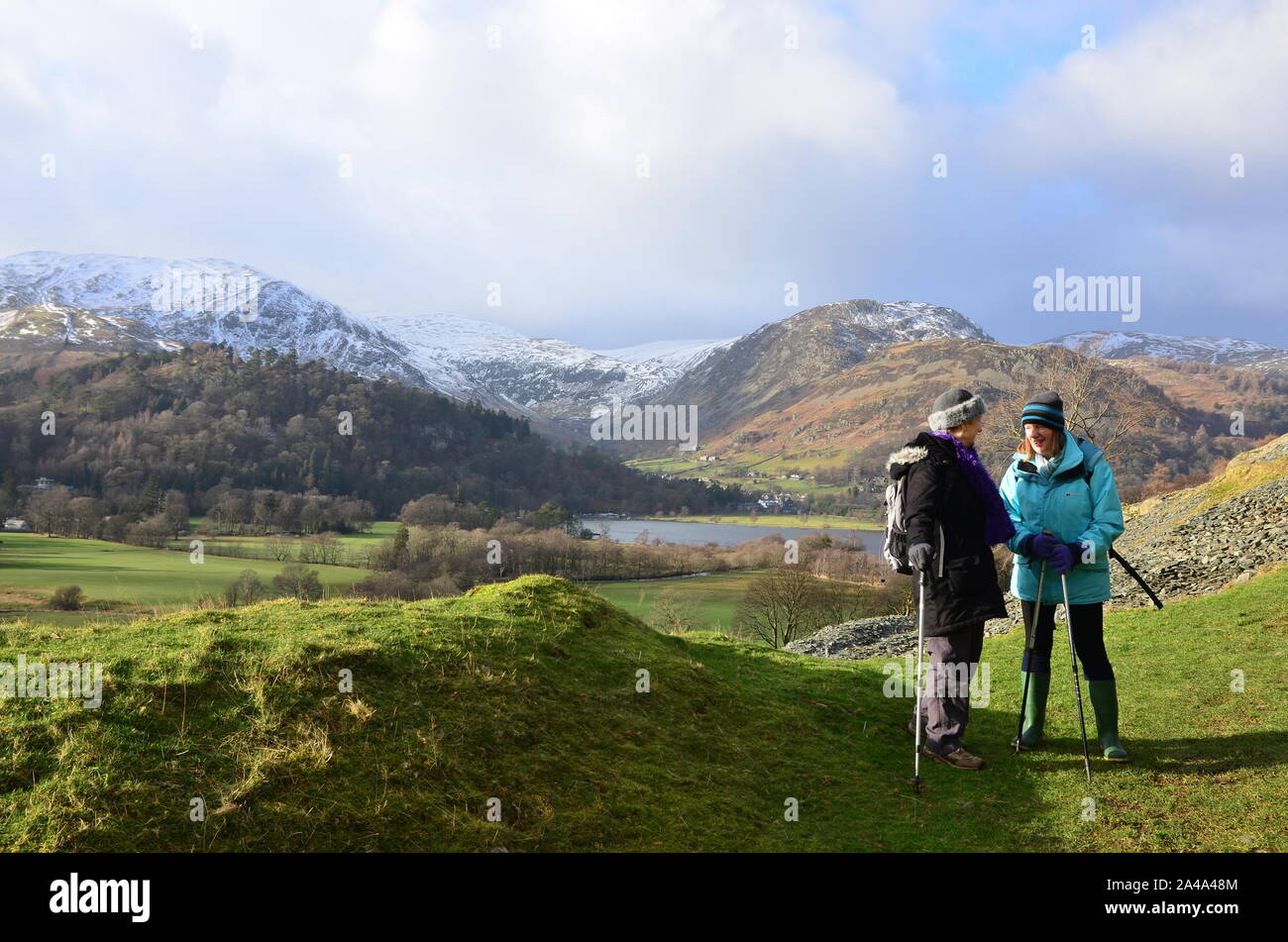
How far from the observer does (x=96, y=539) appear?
122 metres

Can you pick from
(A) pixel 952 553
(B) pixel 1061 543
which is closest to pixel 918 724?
(A) pixel 952 553

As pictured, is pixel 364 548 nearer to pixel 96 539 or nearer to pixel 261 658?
pixel 96 539

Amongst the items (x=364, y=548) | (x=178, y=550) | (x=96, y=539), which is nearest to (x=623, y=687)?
(x=364, y=548)

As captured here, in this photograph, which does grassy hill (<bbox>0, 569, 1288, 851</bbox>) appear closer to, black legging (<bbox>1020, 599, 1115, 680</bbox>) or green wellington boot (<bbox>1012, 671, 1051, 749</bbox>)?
green wellington boot (<bbox>1012, 671, 1051, 749</bbox>)

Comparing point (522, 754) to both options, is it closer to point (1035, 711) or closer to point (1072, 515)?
point (1035, 711)

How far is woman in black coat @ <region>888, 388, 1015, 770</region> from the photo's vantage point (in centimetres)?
686

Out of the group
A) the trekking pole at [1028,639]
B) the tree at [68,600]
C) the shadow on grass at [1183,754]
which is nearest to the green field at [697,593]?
the tree at [68,600]

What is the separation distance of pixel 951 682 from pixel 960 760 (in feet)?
2.19

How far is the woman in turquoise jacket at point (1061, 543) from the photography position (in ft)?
22.7

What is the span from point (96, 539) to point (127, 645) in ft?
467

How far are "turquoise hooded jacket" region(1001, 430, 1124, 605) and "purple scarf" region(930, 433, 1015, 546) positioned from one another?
0.20 m

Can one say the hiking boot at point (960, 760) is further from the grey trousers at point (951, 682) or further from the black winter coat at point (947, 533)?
the black winter coat at point (947, 533)

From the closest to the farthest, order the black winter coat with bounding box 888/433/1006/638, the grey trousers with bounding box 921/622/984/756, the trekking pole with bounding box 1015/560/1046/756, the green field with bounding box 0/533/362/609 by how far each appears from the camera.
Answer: the black winter coat with bounding box 888/433/1006/638
the grey trousers with bounding box 921/622/984/756
the trekking pole with bounding box 1015/560/1046/756
the green field with bounding box 0/533/362/609

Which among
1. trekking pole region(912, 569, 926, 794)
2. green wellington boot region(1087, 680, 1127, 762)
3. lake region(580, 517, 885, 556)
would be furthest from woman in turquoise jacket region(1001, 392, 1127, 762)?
lake region(580, 517, 885, 556)
